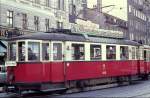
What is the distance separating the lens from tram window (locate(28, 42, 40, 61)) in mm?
21219

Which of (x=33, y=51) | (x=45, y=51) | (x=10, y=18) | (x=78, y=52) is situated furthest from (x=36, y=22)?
(x=33, y=51)

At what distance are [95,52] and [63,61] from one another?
3.50 meters

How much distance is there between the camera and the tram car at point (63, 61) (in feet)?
69.2

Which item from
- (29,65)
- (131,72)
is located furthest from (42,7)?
(29,65)

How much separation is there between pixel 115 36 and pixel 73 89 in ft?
21.8

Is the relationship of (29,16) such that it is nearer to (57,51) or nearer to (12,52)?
(57,51)

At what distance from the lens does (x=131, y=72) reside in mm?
30719

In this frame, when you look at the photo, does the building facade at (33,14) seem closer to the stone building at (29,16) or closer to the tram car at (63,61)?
the stone building at (29,16)

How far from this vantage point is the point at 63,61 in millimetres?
22719

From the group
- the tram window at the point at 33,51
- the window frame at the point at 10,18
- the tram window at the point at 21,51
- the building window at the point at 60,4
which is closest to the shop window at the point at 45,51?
the tram window at the point at 33,51

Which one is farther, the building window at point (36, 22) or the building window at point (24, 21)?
the building window at point (36, 22)

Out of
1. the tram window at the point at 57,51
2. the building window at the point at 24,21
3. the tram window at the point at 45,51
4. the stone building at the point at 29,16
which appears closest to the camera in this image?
the tram window at the point at 45,51

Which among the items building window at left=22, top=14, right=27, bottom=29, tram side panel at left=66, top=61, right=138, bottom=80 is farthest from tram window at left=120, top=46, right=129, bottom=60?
building window at left=22, top=14, right=27, bottom=29

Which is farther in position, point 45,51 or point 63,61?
point 63,61
